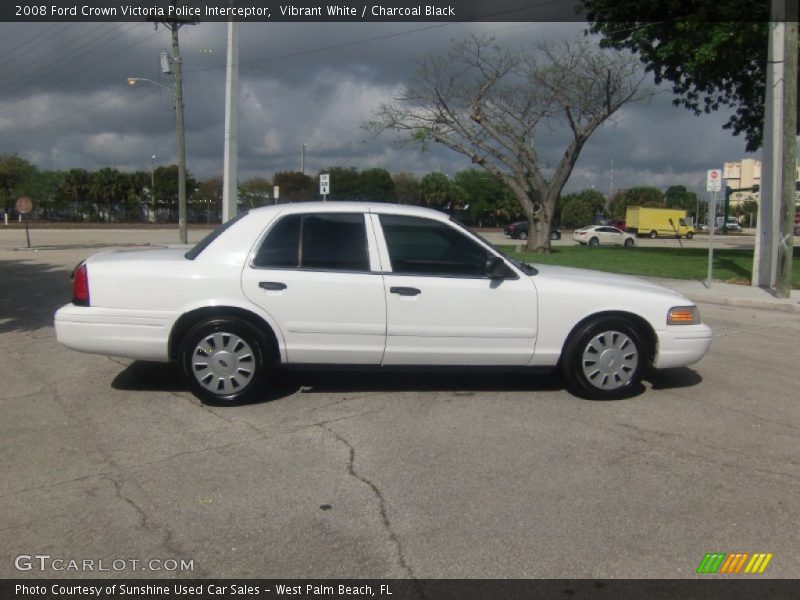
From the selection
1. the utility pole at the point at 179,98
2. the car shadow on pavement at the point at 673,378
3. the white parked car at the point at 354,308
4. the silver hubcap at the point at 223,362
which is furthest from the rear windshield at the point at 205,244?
the utility pole at the point at 179,98

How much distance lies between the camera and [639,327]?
5859mm

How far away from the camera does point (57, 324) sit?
5555 mm

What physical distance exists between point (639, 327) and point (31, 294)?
36.4ft

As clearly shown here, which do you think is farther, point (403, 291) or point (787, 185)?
point (787, 185)

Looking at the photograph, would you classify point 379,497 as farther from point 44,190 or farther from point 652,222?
point 44,190

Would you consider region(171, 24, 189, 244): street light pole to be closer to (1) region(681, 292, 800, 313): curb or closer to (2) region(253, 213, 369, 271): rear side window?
(1) region(681, 292, 800, 313): curb

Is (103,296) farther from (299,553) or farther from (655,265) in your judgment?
(655,265)

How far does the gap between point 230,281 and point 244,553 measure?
259 cm

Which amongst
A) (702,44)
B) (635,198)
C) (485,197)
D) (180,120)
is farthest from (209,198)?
(635,198)

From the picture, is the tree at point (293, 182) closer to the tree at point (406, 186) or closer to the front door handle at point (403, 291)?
the tree at point (406, 186)

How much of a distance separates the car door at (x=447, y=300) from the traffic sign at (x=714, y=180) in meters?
10.8

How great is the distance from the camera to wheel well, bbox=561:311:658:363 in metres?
5.76

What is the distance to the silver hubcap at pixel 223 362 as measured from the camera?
5.44 m

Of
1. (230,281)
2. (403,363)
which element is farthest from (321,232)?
(403,363)
